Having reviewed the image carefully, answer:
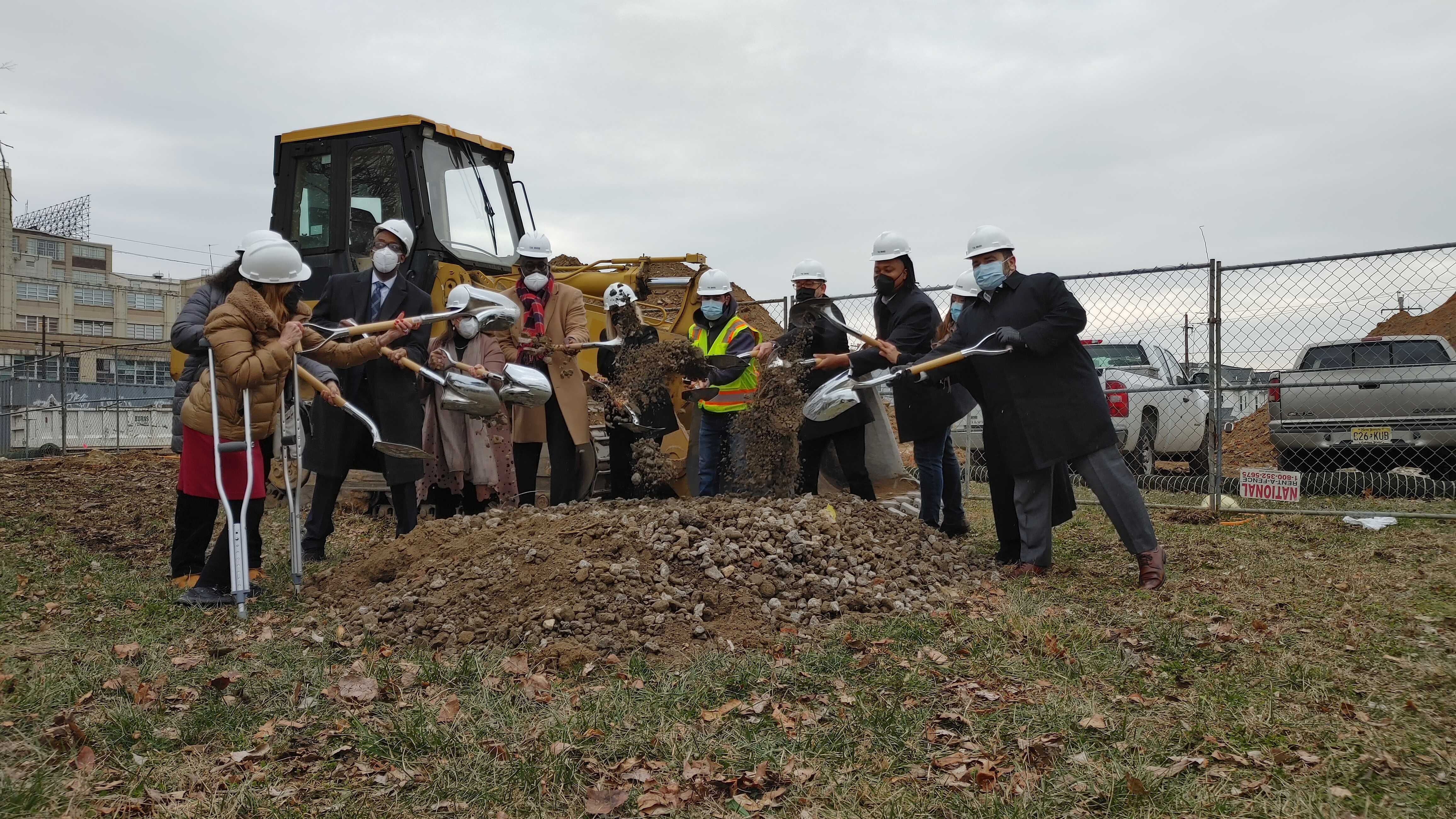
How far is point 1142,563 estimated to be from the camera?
18.9 ft

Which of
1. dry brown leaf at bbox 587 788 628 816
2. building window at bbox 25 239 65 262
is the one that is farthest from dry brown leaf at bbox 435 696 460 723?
building window at bbox 25 239 65 262

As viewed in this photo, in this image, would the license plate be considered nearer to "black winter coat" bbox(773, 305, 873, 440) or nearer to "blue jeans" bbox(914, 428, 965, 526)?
"blue jeans" bbox(914, 428, 965, 526)

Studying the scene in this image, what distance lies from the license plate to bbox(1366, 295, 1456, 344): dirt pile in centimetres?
84

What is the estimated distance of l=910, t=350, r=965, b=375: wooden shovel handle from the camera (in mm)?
5996

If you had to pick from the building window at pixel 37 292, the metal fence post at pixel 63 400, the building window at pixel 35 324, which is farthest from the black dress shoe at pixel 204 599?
the building window at pixel 37 292

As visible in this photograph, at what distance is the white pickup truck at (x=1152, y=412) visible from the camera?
1040cm

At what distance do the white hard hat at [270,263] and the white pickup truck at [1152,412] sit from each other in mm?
6653

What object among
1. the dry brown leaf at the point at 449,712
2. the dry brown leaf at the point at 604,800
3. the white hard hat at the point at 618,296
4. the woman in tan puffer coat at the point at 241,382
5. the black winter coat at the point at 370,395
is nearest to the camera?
the dry brown leaf at the point at 604,800

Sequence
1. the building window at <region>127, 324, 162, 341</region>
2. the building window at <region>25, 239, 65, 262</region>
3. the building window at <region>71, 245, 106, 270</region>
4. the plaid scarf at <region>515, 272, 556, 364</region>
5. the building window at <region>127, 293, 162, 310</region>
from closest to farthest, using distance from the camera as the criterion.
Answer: the plaid scarf at <region>515, 272, 556, 364</region>, the building window at <region>127, 324, 162, 341</region>, the building window at <region>127, 293, 162, 310</region>, the building window at <region>25, 239, 65, 262</region>, the building window at <region>71, 245, 106, 270</region>

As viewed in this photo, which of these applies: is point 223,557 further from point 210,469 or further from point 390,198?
point 390,198

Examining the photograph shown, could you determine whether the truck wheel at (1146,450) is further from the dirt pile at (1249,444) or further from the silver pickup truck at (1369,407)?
the dirt pile at (1249,444)

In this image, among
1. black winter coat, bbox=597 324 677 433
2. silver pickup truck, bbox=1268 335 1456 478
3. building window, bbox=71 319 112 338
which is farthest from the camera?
building window, bbox=71 319 112 338

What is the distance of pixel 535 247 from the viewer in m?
7.22

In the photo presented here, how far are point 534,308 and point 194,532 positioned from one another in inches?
99.9
